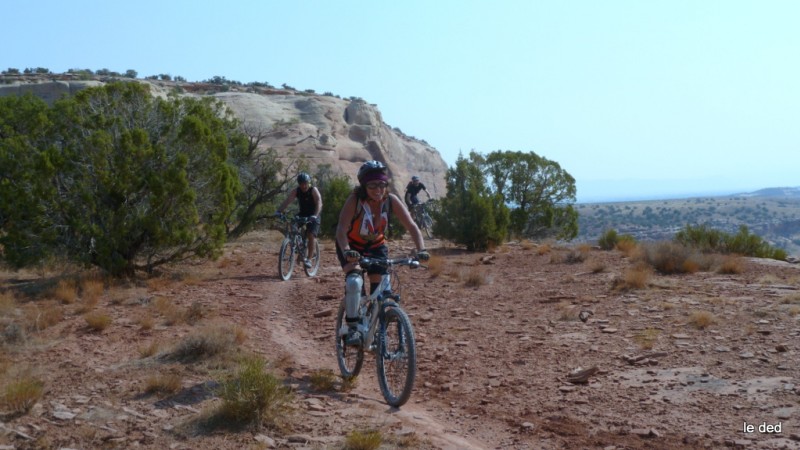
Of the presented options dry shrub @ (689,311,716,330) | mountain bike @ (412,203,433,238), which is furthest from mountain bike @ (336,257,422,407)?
mountain bike @ (412,203,433,238)

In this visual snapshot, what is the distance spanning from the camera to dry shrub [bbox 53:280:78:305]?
1114 centimetres

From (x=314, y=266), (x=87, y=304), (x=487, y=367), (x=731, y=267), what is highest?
(x=731, y=267)

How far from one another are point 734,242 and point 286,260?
34.1 feet

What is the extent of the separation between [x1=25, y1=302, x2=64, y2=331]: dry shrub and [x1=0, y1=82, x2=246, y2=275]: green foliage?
2531mm

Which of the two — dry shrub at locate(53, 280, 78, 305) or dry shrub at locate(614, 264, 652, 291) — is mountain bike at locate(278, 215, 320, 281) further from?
dry shrub at locate(614, 264, 652, 291)

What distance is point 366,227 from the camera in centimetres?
678

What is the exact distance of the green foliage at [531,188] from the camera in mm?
28594

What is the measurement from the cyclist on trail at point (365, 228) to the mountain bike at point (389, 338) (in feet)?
0.35

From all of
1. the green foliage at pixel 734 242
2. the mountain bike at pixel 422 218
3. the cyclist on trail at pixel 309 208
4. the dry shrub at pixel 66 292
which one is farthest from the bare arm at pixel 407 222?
the mountain bike at pixel 422 218

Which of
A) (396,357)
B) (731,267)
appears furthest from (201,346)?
(731,267)

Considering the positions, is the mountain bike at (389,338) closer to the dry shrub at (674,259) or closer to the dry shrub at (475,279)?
the dry shrub at (475,279)

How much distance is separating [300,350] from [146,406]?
2.75 meters

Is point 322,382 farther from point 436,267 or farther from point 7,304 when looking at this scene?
point 436,267

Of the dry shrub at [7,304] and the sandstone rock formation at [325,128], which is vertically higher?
the sandstone rock formation at [325,128]
